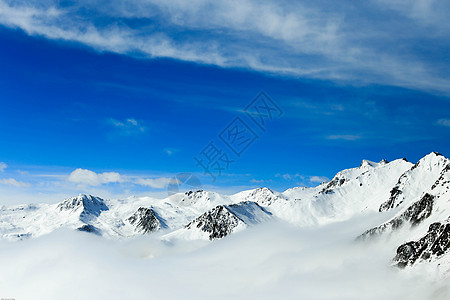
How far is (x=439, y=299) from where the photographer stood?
197625 millimetres

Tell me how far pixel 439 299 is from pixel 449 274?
51.0 ft

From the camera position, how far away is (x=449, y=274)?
19575 centimetres

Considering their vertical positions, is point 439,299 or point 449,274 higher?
point 449,274
